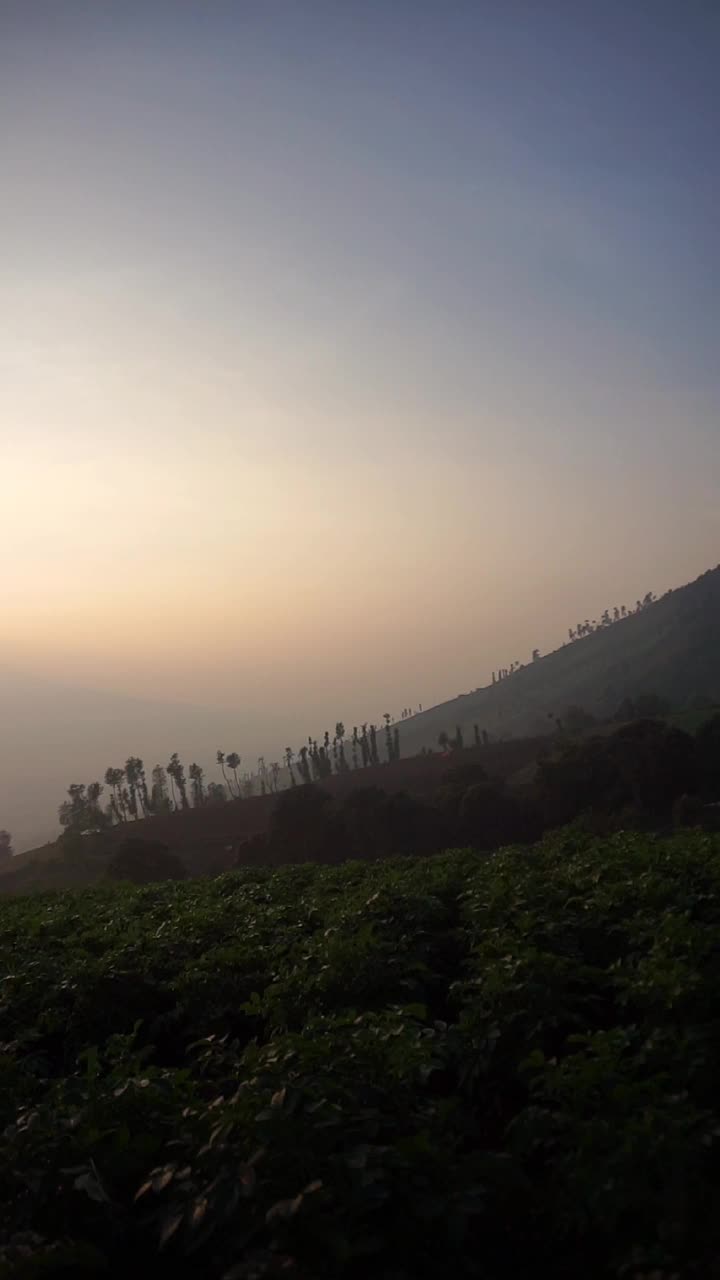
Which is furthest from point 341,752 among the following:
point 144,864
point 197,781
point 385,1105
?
point 385,1105

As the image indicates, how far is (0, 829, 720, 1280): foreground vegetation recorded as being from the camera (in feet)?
12.8

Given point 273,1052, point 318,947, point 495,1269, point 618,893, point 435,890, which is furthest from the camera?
point 435,890

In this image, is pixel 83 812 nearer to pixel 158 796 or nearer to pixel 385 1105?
pixel 158 796

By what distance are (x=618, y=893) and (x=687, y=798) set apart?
33.8m

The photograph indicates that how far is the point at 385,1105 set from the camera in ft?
16.2

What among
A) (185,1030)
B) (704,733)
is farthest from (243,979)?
(704,733)

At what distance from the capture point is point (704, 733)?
49.9 meters

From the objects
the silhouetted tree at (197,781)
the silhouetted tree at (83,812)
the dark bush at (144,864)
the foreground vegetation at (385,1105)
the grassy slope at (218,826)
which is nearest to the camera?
the foreground vegetation at (385,1105)

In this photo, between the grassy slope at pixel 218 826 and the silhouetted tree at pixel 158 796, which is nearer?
the grassy slope at pixel 218 826

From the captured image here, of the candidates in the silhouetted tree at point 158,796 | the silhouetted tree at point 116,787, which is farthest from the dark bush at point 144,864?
the silhouetted tree at point 116,787

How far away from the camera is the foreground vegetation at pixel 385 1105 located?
12.8 feet

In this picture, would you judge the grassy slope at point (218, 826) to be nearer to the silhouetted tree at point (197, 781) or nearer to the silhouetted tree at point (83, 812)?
the silhouetted tree at point (83, 812)

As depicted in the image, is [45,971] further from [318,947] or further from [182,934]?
[318,947]

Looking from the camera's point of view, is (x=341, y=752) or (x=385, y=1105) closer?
(x=385, y=1105)
